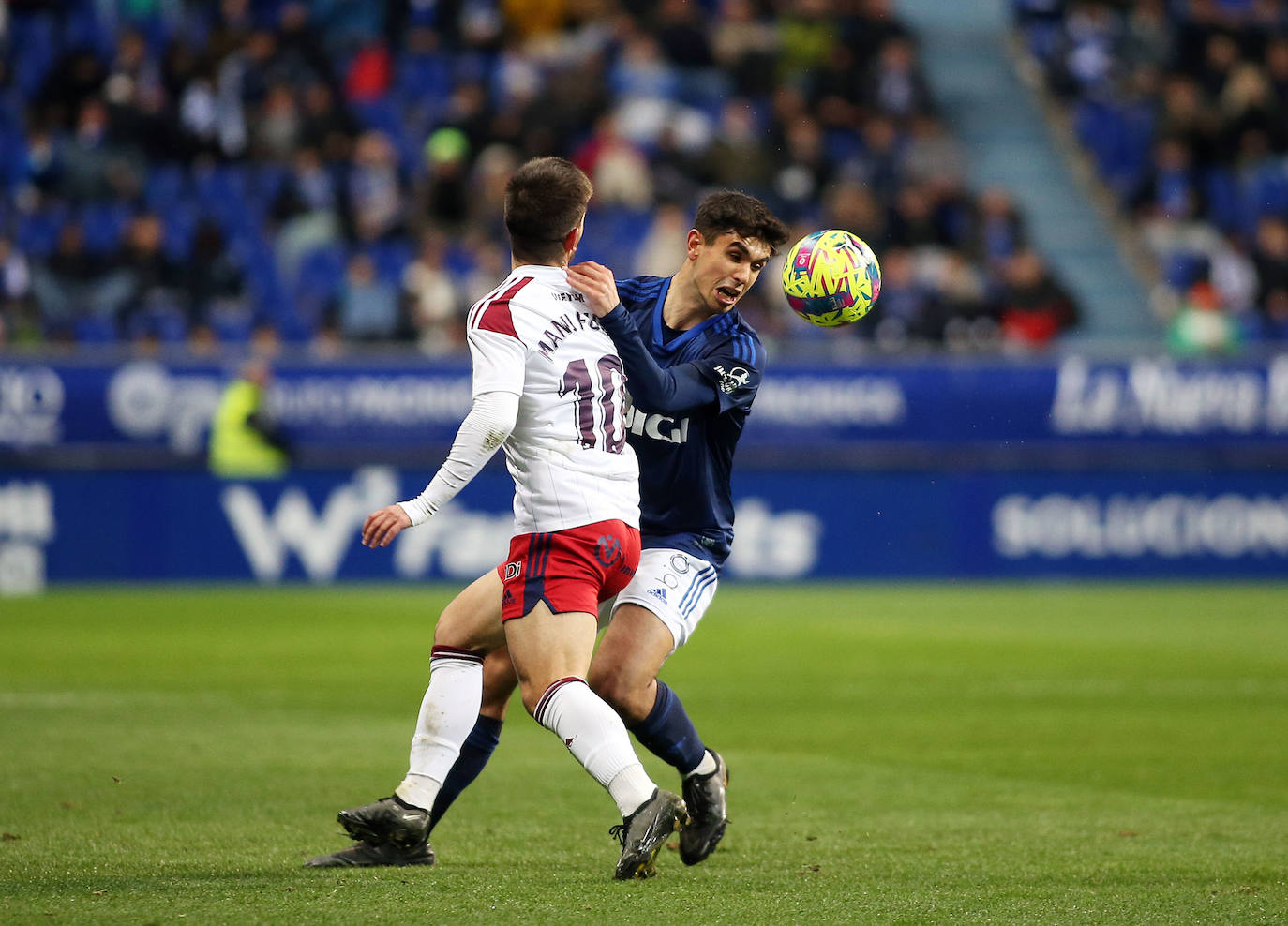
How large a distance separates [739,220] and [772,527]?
37.5 ft

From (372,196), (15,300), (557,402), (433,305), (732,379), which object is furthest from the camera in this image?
(372,196)

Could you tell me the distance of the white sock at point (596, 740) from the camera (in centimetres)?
486

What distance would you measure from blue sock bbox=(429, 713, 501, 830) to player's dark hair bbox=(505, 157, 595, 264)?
153cm

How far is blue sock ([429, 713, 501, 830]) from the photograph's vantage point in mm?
5469

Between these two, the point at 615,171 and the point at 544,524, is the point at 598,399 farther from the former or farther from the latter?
the point at 615,171

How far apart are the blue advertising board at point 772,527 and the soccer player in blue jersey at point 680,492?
1034cm

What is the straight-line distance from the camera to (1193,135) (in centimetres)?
2177

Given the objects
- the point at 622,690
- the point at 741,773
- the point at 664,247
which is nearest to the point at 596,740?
the point at 622,690

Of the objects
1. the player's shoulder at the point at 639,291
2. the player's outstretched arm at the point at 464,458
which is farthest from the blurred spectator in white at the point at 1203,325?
the player's outstretched arm at the point at 464,458

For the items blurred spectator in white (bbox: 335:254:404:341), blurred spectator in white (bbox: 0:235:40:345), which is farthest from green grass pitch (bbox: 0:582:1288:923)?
blurred spectator in white (bbox: 335:254:404:341)

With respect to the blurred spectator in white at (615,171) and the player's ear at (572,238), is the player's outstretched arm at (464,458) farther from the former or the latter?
the blurred spectator in white at (615,171)

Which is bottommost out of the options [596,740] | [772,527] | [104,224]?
[772,527]

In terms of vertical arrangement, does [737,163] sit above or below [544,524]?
above

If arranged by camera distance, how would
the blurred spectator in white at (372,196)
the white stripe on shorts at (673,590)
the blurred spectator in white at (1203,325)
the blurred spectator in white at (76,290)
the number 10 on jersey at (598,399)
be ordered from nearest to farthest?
1. the number 10 on jersey at (598,399)
2. the white stripe on shorts at (673,590)
3. the blurred spectator in white at (76,290)
4. the blurred spectator in white at (372,196)
5. the blurred spectator in white at (1203,325)
